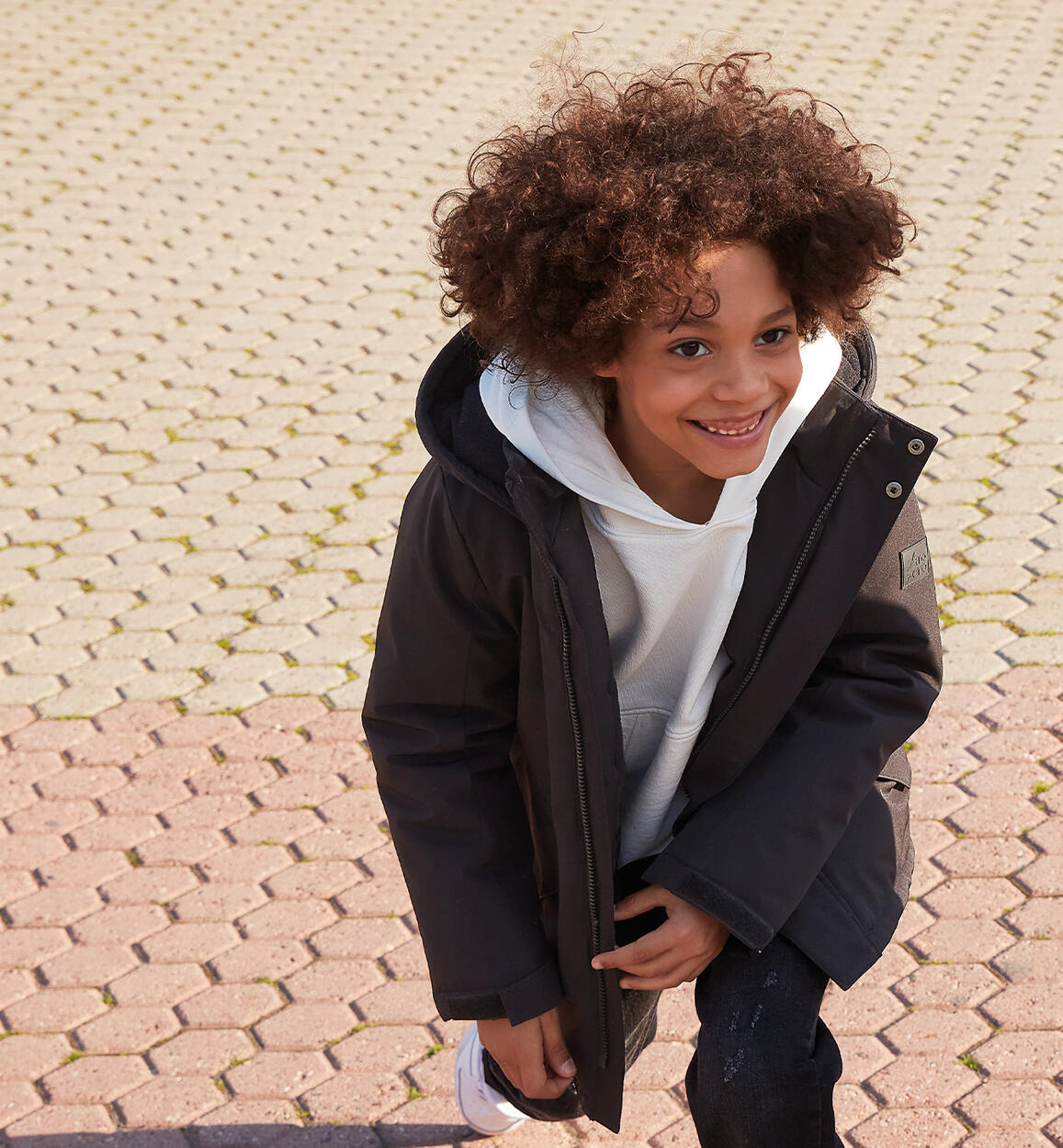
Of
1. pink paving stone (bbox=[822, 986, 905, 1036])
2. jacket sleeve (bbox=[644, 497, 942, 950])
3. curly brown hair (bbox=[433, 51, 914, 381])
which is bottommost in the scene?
pink paving stone (bbox=[822, 986, 905, 1036])

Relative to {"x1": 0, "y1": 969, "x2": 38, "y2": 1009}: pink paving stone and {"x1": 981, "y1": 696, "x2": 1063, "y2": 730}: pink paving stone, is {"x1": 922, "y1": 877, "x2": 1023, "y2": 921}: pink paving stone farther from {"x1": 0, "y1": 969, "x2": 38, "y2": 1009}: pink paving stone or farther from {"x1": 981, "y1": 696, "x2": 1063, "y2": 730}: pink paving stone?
{"x1": 0, "y1": 969, "x2": 38, "y2": 1009}: pink paving stone

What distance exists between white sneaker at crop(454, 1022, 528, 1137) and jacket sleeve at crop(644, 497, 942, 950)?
79 cm

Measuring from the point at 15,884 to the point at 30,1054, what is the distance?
56 centimetres

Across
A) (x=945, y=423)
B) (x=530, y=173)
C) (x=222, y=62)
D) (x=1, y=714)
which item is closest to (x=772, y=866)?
(x=530, y=173)

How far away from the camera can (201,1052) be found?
124 inches

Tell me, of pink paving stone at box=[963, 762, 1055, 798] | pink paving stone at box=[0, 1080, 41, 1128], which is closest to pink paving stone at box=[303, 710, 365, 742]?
pink paving stone at box=[0, 1080, 41, 1128]

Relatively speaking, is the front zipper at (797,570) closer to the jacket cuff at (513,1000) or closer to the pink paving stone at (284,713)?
the jacket cuff at (513,1000)

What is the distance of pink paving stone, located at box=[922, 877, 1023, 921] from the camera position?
336 cm

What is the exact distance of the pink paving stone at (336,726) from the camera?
4.07 metres

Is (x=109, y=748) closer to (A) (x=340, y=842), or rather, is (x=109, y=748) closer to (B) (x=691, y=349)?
(A) (x=340, y=842)

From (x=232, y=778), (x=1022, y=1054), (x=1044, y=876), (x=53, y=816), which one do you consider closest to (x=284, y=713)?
(x=232, y=778)

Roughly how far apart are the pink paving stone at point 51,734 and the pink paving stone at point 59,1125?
1.26 m

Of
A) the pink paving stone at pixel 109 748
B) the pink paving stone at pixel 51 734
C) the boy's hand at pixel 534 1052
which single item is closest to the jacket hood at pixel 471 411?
the boy's hand at pixel 534 1052

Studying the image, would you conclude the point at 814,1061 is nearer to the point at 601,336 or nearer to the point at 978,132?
→ the point at 601,336
